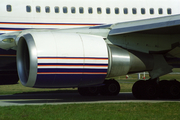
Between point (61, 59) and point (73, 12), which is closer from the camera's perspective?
point (61, 59)

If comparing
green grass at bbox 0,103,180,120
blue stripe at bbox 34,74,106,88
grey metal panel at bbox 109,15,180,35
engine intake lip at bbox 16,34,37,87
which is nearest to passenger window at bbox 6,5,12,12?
engine intake lip at bbox 16,34,37,87

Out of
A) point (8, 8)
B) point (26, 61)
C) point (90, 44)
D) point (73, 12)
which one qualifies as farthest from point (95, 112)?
point (8, 8)

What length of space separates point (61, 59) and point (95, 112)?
2.29 meters

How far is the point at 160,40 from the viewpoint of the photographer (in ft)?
38.4

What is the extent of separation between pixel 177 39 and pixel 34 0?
20.3 ft

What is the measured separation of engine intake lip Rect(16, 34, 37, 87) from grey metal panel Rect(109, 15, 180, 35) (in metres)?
3.10

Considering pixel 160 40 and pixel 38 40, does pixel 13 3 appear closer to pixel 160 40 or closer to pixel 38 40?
pixel 38 40

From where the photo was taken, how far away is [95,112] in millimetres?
8125

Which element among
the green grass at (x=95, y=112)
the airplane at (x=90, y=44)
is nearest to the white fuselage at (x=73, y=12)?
the airplane at (x=90, y=44)

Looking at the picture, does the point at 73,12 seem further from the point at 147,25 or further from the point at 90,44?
the point at 147,25

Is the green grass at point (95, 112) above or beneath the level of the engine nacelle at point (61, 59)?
beneath

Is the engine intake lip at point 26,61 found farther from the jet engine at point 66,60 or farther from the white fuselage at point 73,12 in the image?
the white fuselage at point 73,12

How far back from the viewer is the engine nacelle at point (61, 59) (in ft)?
31.1

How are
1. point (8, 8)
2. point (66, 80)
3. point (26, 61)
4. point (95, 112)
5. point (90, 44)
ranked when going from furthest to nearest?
point (8, 8)
point (26, 61)
point (90, 44)
point (66, 80)
point (95, 112)
